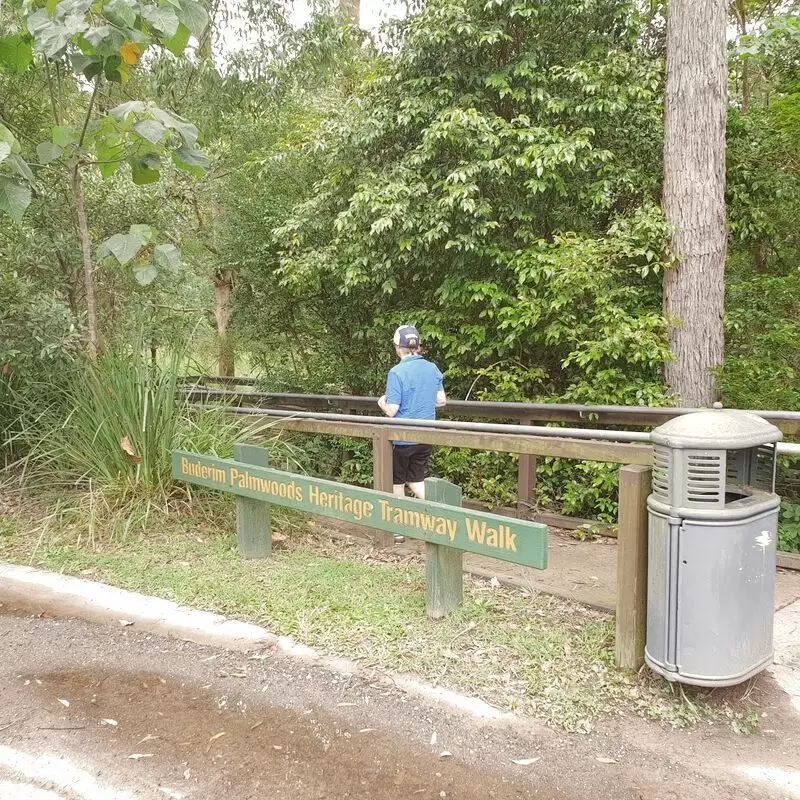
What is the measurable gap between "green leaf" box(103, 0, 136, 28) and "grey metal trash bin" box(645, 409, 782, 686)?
3657 millimetres

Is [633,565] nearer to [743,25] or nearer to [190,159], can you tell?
[190,159]

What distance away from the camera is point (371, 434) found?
17.4 ft

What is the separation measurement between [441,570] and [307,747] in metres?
1.32

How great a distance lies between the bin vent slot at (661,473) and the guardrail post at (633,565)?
0.12m

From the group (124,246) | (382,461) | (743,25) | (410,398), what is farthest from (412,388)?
(743,25)

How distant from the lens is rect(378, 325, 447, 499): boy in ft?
19.5

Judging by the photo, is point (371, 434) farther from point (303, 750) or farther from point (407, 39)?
point (407, 39)

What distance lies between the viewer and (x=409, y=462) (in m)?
6.16

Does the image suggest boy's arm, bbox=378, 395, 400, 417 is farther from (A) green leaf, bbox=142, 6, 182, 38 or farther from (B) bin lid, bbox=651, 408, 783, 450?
(A) green leaf, bbox=142, 6, 182, 38

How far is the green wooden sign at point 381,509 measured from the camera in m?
3.53

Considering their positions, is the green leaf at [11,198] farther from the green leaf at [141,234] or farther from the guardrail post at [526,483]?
the guardrail post at [526,483]

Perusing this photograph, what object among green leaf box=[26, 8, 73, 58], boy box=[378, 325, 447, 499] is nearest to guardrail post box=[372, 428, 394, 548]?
boy box=[378, 325, 447, 499]

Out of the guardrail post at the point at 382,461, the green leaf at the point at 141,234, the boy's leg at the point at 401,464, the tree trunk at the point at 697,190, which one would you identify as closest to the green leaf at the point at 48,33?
the green leaf at the point at 141,234

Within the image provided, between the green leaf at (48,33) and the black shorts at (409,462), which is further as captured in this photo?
the black shorts at (409,462)
